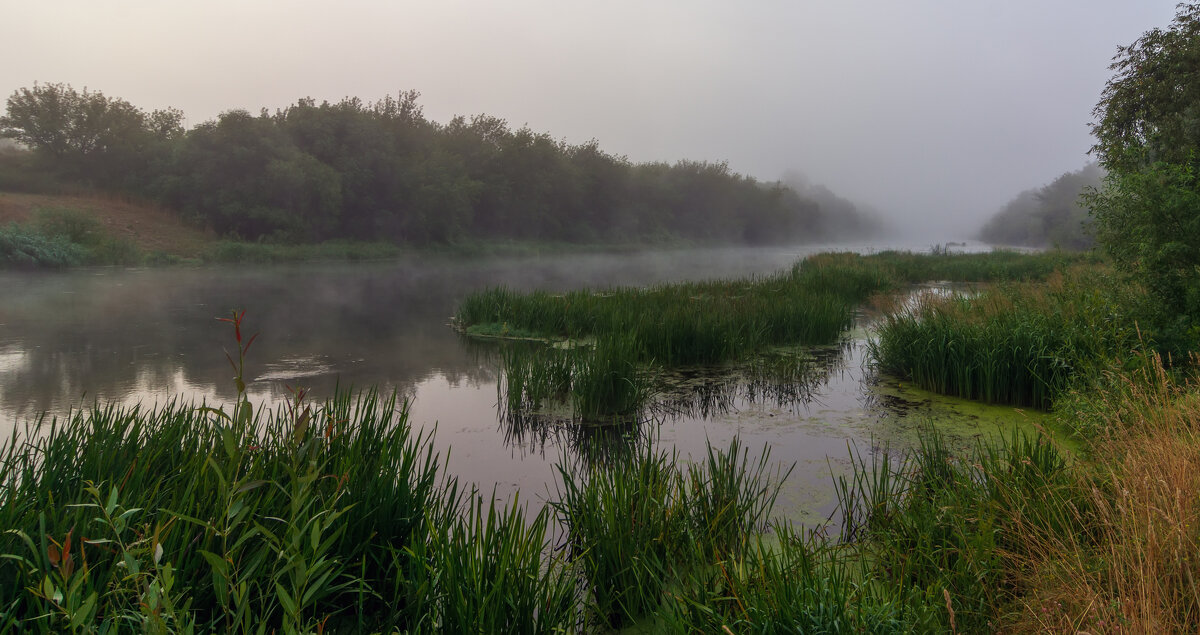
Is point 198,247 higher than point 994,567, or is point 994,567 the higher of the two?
point 198,247

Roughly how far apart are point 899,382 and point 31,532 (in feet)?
24.0

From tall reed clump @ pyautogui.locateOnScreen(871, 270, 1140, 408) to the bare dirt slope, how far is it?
95.3 ft

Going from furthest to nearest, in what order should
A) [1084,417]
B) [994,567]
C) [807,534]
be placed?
[1084,417] → [807,534] → [994,567]

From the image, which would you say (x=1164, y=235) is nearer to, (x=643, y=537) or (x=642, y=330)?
(x=643, y=537)

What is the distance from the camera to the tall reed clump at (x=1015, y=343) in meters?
5.53

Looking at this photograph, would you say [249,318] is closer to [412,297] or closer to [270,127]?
[412,297]

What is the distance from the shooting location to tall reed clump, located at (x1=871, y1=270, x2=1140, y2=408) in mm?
5531

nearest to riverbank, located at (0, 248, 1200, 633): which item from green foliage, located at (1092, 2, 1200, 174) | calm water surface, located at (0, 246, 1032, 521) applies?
calm water surface, located at (0, 246, 1032, 521)

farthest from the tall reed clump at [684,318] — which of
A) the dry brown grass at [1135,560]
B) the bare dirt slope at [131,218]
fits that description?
the bare dirt slope at [131,218]

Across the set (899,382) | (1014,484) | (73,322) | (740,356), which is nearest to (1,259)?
(73,322)

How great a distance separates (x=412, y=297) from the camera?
1688cm

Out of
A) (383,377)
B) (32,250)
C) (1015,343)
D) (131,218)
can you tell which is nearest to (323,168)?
(131,218)

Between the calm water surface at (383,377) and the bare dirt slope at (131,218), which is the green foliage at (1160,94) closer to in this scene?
the calm water surface at (383,377)

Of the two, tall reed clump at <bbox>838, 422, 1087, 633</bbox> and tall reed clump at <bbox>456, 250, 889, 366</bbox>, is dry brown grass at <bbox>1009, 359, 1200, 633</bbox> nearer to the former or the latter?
tall reed clump at <bbox>838, 422, 1087, 633</bbox>
